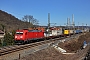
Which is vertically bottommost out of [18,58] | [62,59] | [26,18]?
[62,59]

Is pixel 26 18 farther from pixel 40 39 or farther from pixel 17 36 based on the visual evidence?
pixel 17 36

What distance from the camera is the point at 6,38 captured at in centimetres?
4175

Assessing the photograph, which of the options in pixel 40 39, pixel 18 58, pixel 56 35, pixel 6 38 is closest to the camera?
pixel 18 58

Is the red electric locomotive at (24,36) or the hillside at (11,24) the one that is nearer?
the red electric locomotive at (24,36)

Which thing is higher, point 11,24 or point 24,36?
point 11,24

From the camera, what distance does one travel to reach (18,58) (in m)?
19.2

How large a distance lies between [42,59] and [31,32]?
15.7 meters

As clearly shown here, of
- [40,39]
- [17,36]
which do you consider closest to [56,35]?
[40,39]

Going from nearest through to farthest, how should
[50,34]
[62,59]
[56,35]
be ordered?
1. [62,59]
2. [50,34]
3. [56,35]

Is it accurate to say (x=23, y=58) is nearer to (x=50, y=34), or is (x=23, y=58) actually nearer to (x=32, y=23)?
(x=50, y=34)

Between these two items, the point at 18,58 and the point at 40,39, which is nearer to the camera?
the point at 18,58

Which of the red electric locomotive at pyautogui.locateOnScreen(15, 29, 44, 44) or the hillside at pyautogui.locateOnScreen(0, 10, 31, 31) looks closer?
the red electric locomotive at pyautogui.locateOnScreen(15, 29, 44, 44)

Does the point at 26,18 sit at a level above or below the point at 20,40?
above

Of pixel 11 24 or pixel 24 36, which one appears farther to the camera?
pixel 11 24
